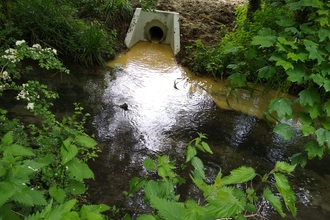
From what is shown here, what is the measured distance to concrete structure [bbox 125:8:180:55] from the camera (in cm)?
708

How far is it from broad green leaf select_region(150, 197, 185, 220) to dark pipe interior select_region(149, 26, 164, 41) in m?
7.00

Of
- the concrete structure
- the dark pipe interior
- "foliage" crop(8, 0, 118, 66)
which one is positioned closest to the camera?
"foliage" crop(8, 0, 118, 66)

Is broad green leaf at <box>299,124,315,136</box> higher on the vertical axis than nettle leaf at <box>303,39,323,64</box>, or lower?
lower

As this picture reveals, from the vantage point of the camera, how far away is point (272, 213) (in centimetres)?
311

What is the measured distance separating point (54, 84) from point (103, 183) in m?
2.39

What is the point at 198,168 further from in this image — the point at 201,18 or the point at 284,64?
the point at 201,18

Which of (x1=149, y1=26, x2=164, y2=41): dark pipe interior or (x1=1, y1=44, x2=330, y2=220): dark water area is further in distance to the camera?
(x1=149, y1=26, x2=164, y2=41): dark pipe interior

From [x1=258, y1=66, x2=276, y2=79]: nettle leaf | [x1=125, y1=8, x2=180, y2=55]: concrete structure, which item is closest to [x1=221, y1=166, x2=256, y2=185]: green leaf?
[x1=258, y1=66, x2=276, y2=79]: nettle leaf

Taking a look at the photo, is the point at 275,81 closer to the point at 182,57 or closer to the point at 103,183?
the point at 182,57

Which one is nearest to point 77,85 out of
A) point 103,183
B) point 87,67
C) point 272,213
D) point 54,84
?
point 54,84

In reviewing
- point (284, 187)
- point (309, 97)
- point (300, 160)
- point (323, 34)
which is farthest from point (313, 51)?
point (284, 187)

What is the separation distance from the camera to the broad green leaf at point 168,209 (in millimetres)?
1213

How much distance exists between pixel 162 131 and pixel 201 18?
4796mm

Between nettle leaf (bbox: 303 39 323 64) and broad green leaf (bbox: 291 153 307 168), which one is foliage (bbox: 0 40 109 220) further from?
nettle leaf (bbox: 303 39 323 64)
